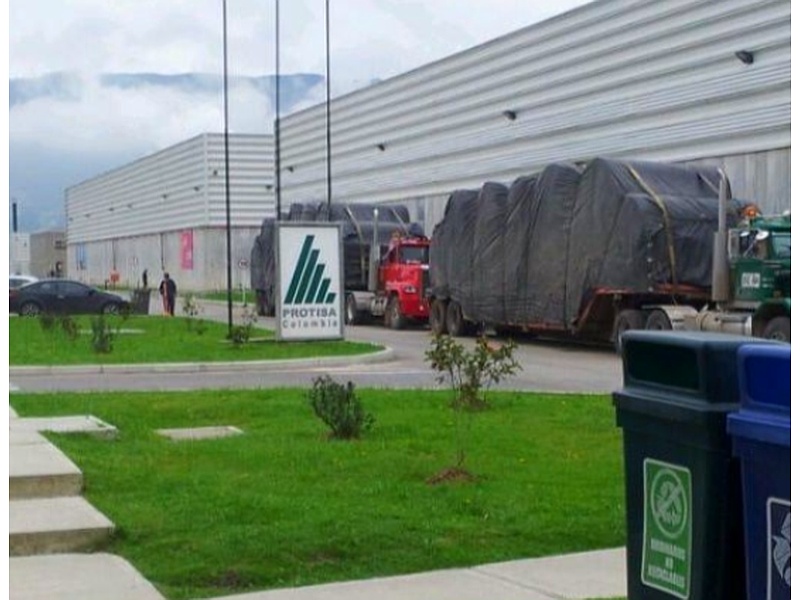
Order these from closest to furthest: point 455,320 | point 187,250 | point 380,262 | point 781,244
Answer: point 781,244 → point 455,320 → point 380,262 → point 187,250

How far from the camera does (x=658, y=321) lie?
27312 millimetres

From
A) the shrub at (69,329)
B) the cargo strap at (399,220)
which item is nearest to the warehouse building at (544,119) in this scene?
the cargo strap at (399,220)

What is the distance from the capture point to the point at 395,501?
9828 millimetres

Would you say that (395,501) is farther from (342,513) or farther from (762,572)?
(762,572)

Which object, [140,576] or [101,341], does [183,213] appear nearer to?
[101,341]

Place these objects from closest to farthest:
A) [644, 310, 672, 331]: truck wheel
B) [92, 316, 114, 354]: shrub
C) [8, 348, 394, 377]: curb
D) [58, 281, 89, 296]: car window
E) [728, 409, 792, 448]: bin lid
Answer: [728, 409, 792, 448]: bin lid, [8, 348, 394, 377]: curb, [92, 316, 114, 354]: shrub, [644, 310, 672, 331]: truck wheel, [58, 281, 89, 296]: car window

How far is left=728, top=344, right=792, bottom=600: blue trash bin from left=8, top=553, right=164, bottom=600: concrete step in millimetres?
3431

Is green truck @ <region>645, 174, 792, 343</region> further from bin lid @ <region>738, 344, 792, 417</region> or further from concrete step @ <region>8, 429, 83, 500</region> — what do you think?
bin lid @ <region>738, 344, 792, 417</region>

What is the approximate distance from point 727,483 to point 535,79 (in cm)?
4525

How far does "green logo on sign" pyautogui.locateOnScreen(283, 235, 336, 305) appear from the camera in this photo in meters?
27.5

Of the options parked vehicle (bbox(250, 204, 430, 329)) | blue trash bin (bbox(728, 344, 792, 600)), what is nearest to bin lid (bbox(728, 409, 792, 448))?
blue trash bin (bbox(728, 344, 792, 600))

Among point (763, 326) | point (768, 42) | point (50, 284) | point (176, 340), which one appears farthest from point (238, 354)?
point (50, 284)

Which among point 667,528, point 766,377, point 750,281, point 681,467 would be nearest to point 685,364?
point 681,467

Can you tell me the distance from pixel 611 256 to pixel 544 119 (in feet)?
69.7
